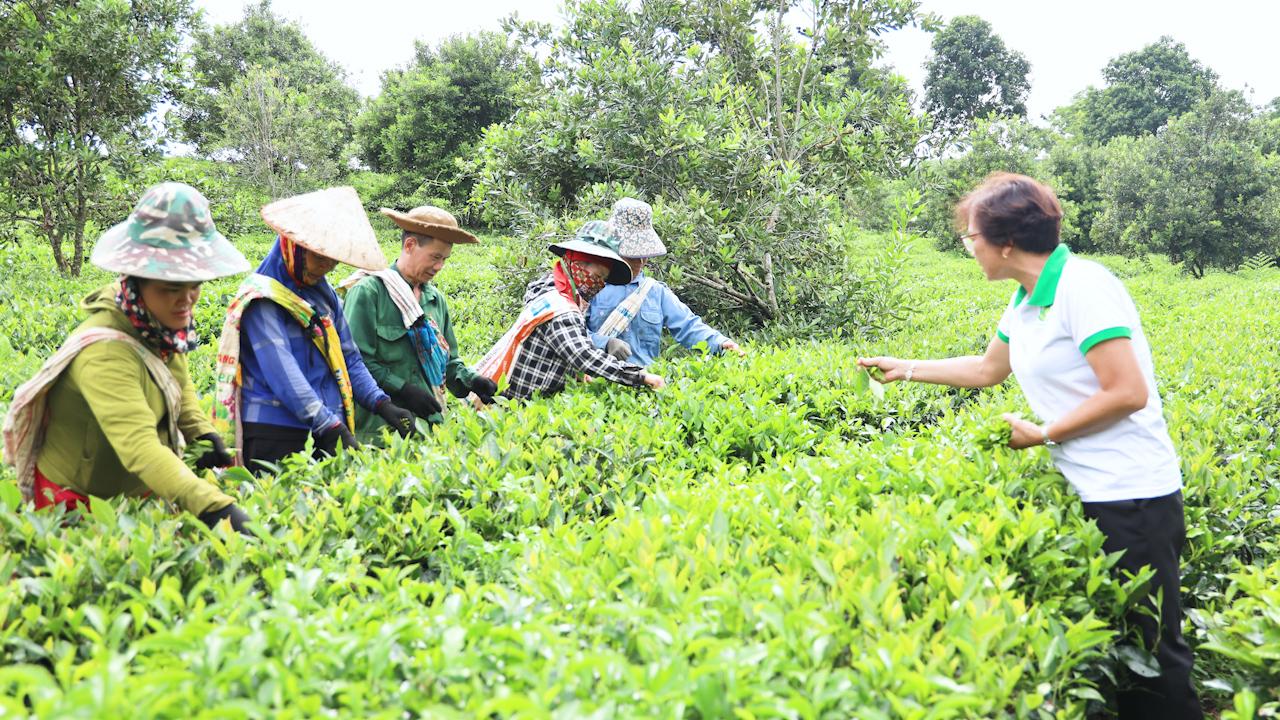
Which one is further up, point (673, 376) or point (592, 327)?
point (592, 327)

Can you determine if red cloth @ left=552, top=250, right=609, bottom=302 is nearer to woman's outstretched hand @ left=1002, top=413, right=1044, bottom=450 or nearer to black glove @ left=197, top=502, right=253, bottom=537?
black glove @ left=197, top=502, right=253, bottom=537

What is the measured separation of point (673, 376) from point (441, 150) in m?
22.3

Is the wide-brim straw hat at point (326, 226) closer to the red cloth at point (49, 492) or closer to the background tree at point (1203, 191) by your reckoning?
the red cloth at point (49, 492)

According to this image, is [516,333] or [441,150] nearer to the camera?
[516,333]

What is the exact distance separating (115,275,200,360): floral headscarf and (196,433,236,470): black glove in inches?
17.3

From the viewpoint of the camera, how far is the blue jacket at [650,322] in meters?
4.95

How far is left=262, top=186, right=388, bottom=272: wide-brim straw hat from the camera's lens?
3172 mm

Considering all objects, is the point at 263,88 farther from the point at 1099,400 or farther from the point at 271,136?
the point at 1099,400

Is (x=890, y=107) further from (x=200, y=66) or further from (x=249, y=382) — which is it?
(x=200, y=66)

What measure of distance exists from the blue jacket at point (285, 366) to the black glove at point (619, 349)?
1.60 meters

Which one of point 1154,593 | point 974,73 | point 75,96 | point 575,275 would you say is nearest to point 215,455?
point 575,275

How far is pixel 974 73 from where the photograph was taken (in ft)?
144

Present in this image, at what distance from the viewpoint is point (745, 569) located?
7.11 feet

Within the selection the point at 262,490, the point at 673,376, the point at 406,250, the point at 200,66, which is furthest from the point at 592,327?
the point at 200,66
